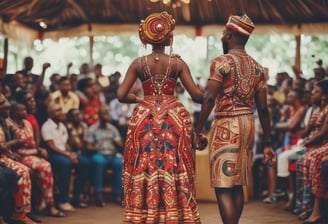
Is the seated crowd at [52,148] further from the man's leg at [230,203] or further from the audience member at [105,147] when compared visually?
the man's leg at [230,203]

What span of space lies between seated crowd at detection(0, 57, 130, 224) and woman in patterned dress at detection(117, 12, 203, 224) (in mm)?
Result: 2143

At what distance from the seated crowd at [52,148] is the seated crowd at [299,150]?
8.70 feet

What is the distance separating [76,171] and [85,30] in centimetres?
386

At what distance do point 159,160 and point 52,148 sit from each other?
433 cm

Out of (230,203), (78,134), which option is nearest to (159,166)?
(230,203)

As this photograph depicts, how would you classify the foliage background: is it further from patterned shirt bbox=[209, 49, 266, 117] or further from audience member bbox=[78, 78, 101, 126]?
patterned shirt bbox=[209, 49, 266, 117]

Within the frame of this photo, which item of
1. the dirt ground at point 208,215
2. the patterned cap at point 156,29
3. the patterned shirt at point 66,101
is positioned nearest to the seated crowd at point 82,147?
the patterned shirt at point 66,101

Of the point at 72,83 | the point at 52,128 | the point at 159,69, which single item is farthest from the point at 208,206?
the point at 159,69

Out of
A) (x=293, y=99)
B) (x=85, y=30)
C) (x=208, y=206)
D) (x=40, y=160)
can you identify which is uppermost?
(x=85, y=30)

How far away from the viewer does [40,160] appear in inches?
409

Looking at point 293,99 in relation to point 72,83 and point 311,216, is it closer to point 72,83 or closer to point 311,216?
point 311,216

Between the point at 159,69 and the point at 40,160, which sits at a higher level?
the point at 159,69

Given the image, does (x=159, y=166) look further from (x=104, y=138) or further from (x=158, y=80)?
(x=104, y=138)

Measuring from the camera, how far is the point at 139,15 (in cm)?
1439
